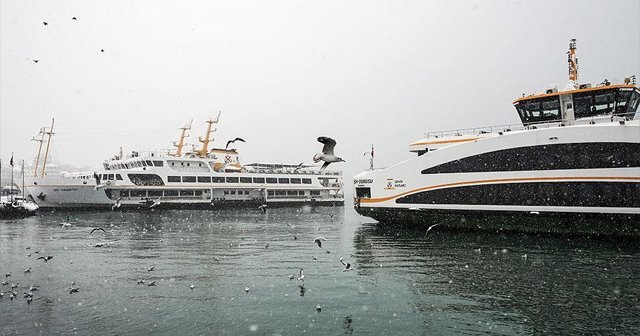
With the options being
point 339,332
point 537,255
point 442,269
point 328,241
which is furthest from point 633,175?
point 339,332

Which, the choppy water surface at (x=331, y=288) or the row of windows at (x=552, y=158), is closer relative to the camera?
the choppy water surface at (x=331, y=288)

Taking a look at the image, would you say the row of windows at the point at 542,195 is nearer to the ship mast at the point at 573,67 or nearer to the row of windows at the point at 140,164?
the ship mast at the point at 573,67

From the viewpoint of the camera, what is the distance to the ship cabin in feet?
87.4

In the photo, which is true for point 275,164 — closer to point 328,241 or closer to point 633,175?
point 328,241

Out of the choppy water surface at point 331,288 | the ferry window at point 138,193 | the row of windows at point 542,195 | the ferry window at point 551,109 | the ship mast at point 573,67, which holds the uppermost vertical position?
the ship mast at point 573,67

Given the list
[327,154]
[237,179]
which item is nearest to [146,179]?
[237,179]

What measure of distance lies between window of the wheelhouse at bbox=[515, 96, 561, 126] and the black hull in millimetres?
6975

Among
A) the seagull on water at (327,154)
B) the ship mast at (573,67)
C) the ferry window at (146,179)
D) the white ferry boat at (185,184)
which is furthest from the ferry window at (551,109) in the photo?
the ferry window at (146,179)

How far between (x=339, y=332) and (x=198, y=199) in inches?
2117

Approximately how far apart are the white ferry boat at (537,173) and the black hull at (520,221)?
53mm

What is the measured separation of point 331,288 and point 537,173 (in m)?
16.7

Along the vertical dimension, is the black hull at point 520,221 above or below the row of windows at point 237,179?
below

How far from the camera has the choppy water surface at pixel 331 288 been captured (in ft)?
35.1

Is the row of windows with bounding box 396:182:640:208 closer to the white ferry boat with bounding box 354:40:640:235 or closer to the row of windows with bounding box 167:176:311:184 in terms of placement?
the white ferry boat with bounding box 354:40:640:235
